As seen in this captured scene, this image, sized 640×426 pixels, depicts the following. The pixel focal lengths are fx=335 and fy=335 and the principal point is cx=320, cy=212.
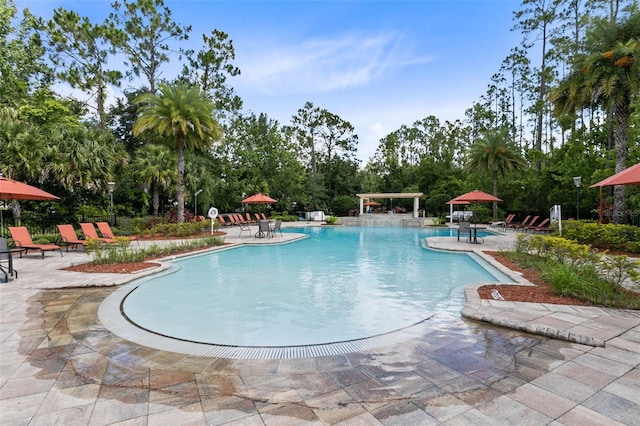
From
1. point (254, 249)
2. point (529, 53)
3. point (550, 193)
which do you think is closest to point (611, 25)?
point (550, 193)

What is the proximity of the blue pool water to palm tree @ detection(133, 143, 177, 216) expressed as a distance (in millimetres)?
9562

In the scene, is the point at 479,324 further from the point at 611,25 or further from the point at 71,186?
the point at 71,186

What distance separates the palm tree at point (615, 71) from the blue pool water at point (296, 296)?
720 centimetres

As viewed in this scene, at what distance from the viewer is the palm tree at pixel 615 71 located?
10.8 m

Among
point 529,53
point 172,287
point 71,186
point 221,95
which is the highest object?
point 529,53

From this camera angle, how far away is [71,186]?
14305 mm

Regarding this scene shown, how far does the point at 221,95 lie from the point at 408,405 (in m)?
26.2

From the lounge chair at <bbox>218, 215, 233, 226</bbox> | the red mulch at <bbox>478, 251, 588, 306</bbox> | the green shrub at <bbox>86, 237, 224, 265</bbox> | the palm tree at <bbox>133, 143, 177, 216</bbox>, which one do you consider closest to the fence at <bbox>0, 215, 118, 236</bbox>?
the palm tree at <bbox>133, 143, 177, 216</bbox>

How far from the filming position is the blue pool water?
4438mm

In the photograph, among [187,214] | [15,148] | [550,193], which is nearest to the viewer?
[15,148]

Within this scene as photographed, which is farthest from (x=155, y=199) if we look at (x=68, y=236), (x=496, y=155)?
(x=496, y=155)

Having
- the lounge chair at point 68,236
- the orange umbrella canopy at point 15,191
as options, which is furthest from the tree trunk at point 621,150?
the lounge chair at point 68,236

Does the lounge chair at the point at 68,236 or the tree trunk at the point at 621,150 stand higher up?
the tree trunk at the point at 621,150

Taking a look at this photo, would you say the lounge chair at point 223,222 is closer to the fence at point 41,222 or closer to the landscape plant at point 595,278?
the fence at point 41,222
